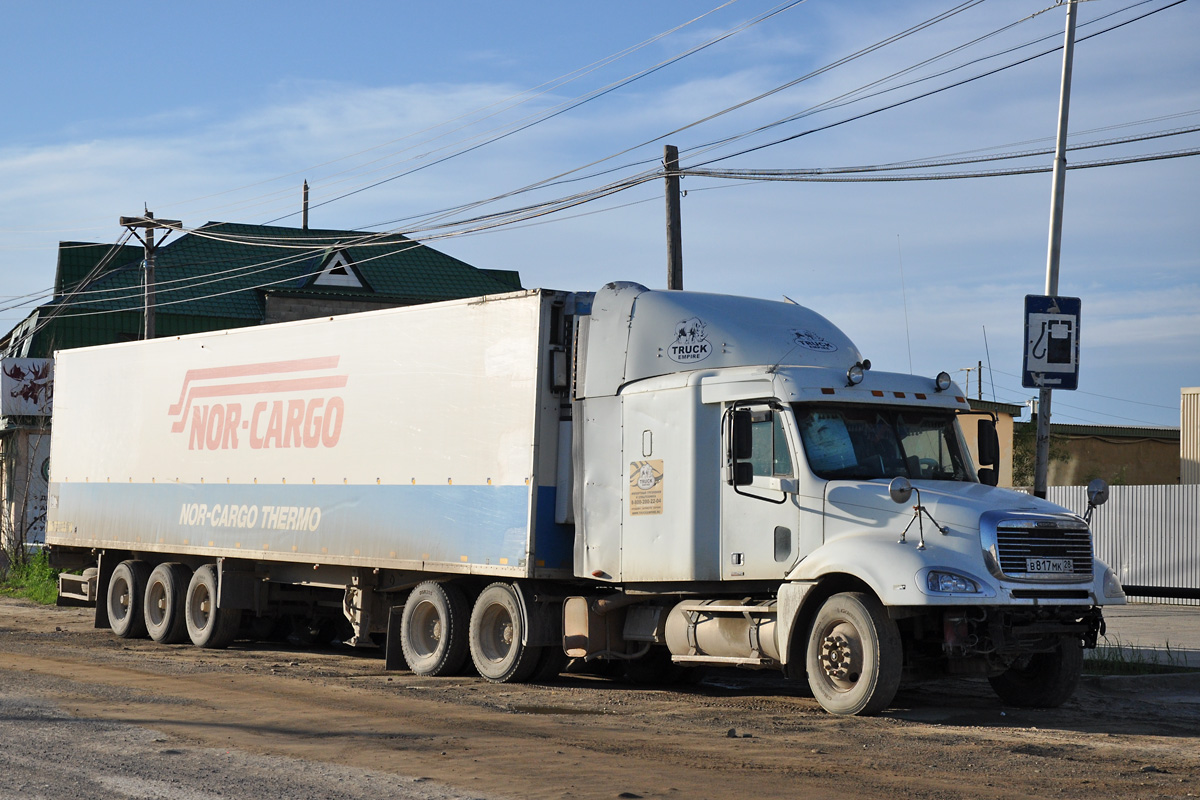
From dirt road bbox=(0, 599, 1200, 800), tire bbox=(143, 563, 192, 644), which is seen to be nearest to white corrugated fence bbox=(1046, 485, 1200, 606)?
dirt road bbox=(0, 599, 1200, 800)

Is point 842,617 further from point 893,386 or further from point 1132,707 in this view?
point 1132,707

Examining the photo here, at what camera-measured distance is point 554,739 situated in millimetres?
9969

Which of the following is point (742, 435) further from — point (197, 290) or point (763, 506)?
point (197, 290)

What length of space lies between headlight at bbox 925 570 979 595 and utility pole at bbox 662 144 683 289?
40.1 feet

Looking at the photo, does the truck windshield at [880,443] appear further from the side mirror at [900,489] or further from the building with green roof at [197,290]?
the building with green roof at [197,290]

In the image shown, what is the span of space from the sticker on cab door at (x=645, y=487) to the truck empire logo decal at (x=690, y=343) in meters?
1.05

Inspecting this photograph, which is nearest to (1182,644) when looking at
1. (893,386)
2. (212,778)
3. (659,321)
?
(893,386)

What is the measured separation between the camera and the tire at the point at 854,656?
10883mm

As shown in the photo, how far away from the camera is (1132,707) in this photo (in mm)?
12492

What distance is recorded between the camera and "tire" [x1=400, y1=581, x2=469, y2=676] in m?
14.4

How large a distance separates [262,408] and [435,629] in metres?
4.15

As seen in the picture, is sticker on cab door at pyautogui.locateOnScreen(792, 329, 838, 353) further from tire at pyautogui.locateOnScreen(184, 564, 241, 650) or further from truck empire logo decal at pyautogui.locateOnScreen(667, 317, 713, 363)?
tire at pyautogui.locateOnScreen(184, 564, 241, 650)

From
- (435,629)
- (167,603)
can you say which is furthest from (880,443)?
(167,603)

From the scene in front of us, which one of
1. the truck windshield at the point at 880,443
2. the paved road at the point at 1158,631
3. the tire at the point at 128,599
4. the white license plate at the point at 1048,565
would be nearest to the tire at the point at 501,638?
the truck windshield at the point at 880,443
